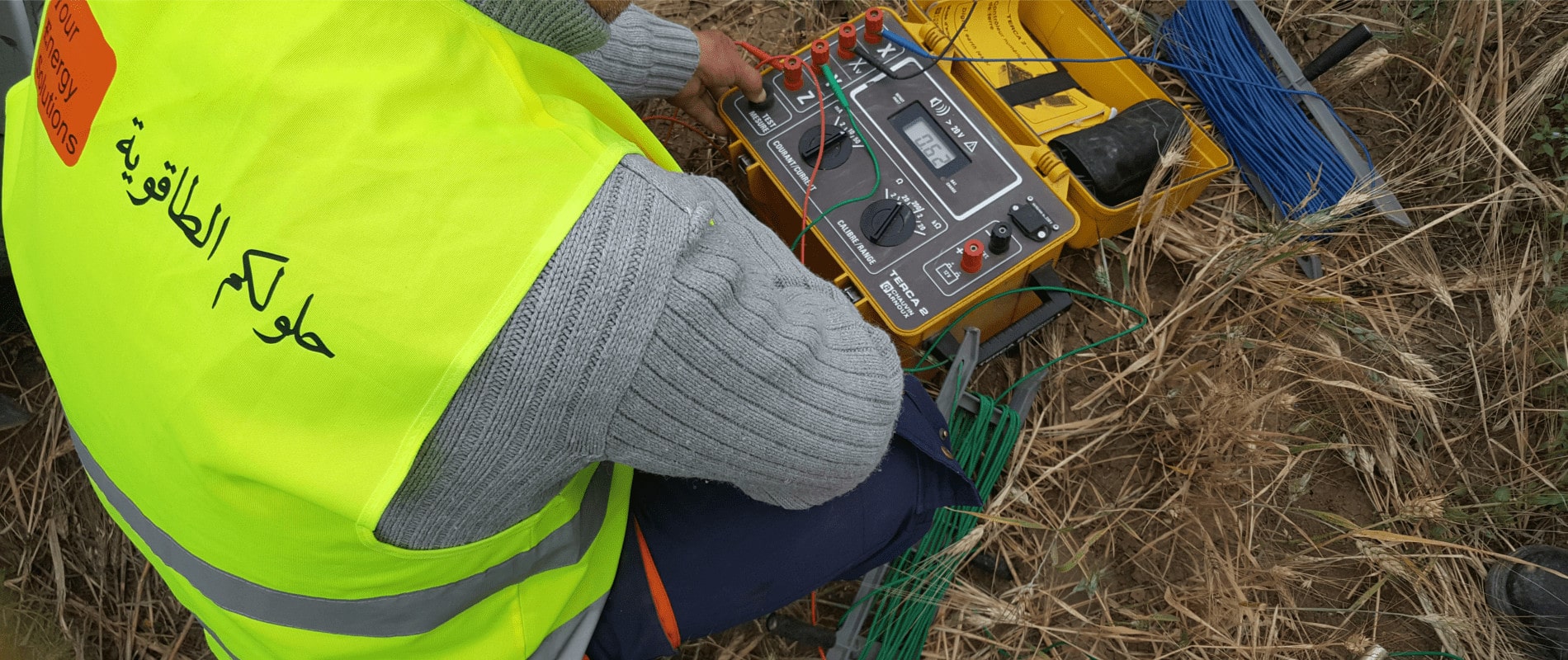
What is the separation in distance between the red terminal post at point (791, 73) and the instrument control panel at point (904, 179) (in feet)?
0.04

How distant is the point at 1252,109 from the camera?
2.07 m

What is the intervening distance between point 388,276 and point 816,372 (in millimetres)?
463

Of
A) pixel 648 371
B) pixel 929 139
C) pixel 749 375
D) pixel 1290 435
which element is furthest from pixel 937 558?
pixel 648 371

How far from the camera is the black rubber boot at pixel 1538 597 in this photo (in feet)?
5.52

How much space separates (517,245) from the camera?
0.82 m

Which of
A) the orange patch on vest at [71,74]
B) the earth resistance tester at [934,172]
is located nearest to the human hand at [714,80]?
the earth resistance tester at [934,172]

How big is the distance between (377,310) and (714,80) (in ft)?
3.62

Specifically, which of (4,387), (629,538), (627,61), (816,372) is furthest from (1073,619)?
(4,387)

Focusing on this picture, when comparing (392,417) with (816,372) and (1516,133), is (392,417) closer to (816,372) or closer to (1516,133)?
(816,372)

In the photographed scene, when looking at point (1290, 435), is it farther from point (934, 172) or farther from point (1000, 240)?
point (934, 172)

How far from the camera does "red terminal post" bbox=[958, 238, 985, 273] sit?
174cm

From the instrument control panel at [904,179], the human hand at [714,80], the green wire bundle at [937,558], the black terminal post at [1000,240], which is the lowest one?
the green wire bundle at [937,558]

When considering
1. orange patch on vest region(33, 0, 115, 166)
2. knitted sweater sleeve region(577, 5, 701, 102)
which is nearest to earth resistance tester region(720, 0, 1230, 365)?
knitted sweater sleeve region(577, 5, 701, 102)

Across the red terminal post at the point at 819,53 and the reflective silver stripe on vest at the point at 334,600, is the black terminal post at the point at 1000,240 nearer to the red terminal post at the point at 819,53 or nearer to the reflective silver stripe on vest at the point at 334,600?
the red terminal post at the point at 819,53
